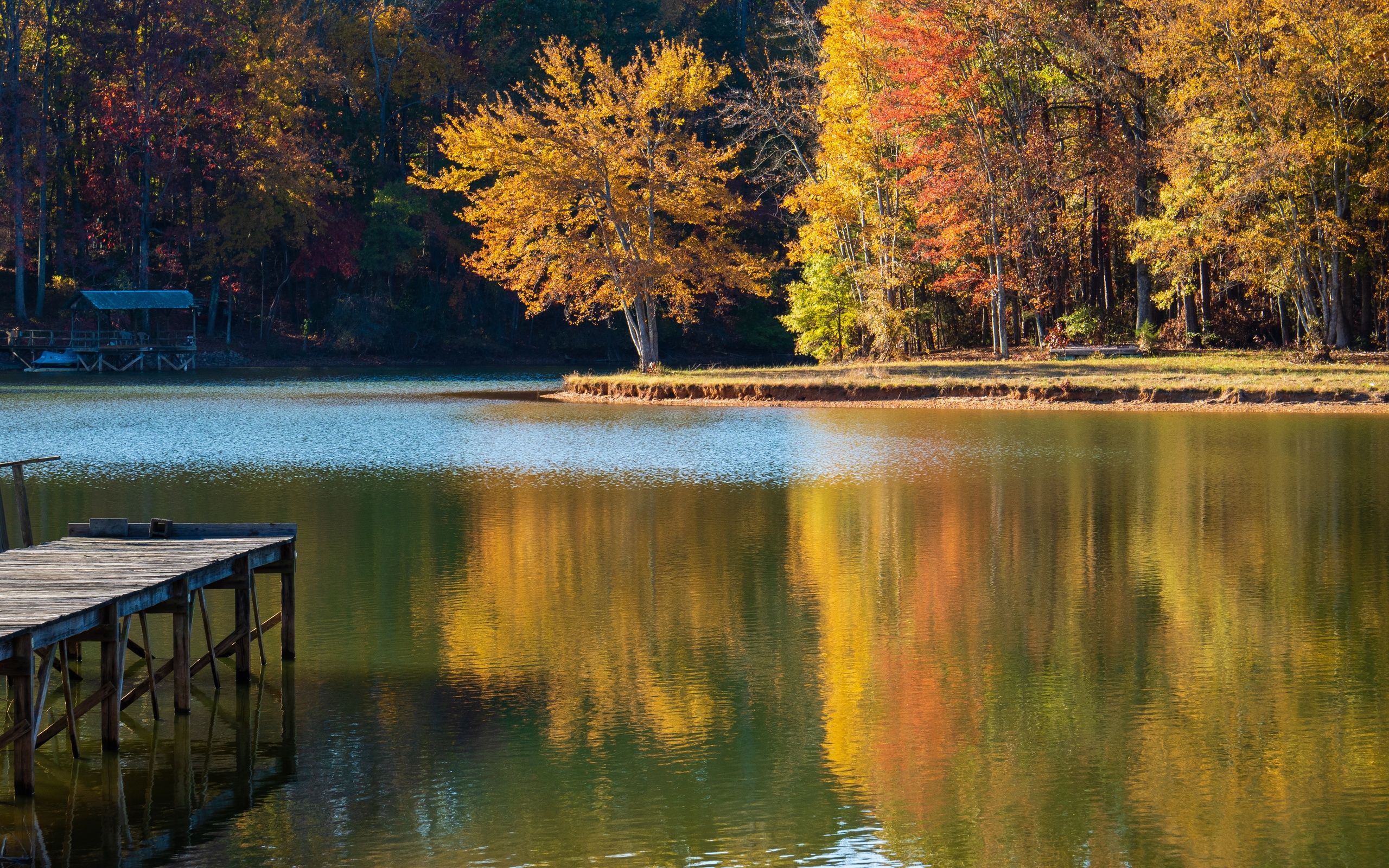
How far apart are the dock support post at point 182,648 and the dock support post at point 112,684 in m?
0.46

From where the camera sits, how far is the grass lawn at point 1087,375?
3044 centimetres

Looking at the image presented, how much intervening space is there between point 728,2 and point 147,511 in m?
57.5

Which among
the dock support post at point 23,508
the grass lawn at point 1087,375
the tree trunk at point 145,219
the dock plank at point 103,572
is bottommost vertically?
the dock plank at point 103,572

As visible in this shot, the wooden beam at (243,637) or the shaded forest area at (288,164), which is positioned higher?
the shaded forest area at (288,164)

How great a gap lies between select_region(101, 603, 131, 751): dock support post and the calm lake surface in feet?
0.54

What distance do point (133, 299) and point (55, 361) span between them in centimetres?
386

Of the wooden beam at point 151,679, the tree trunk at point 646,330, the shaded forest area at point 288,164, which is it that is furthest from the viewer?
the shaded forest area at point 288,164

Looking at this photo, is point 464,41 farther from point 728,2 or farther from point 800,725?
point 800,725

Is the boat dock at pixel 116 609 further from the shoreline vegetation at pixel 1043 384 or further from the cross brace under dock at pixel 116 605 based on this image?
the shoreline vegetation at pixel 1043 384

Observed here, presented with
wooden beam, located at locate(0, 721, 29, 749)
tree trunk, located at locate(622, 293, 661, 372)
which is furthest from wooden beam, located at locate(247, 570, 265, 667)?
tree trunk, located at locate(622, 293, 661, 372)

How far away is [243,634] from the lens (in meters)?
9.12

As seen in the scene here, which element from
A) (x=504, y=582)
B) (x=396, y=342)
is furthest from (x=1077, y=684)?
(x=396, y=342)

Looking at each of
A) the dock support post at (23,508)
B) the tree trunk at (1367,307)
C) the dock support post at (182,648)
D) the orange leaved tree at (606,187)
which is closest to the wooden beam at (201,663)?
the dock support post at (182,648)

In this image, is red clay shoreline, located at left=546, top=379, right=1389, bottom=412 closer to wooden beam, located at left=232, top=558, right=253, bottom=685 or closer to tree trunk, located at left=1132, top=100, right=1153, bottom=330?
tree trunk, located at left=1132, top=100, right=1153, bottom=330
